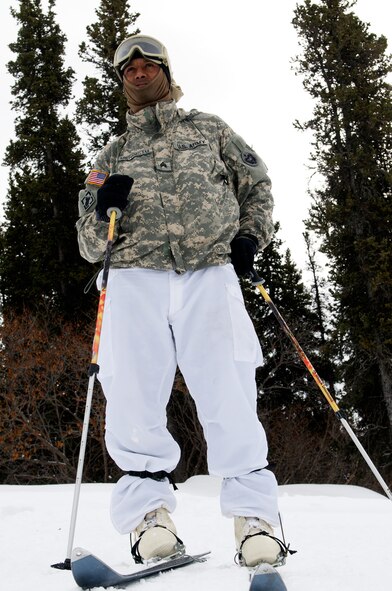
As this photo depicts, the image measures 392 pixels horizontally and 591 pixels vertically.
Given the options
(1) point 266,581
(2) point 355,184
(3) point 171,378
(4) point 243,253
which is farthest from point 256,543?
(2) point 355,184

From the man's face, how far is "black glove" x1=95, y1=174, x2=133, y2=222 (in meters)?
0.56

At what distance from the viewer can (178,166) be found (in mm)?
2713

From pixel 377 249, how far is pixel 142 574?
14.2 meters

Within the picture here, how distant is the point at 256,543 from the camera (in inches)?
85.7

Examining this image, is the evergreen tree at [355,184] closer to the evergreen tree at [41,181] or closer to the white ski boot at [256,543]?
the evergreen tree at [41,181]

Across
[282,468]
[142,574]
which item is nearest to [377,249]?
[282,468]

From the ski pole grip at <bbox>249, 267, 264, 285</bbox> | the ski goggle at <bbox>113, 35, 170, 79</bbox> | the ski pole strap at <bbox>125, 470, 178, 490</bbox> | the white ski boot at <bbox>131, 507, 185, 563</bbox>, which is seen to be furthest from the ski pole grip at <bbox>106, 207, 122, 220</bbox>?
the white ski boot at <bbox>131, 507, 185, 563</bbox>

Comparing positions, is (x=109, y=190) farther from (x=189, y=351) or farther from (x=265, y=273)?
(x=265, y=273)

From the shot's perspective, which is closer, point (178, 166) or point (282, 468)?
point (178, 166)

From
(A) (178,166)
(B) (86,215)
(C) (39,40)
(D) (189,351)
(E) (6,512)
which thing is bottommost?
(E) (6,512)

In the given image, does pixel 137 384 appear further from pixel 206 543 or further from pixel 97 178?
pixel 206 543

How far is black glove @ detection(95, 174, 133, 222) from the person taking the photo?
2.52m

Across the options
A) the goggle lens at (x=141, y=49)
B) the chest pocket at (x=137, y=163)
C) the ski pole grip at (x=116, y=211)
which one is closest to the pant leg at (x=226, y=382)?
the ski pole grip at (x=116, y=211)

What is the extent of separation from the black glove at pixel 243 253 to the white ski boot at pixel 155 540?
108 cm
